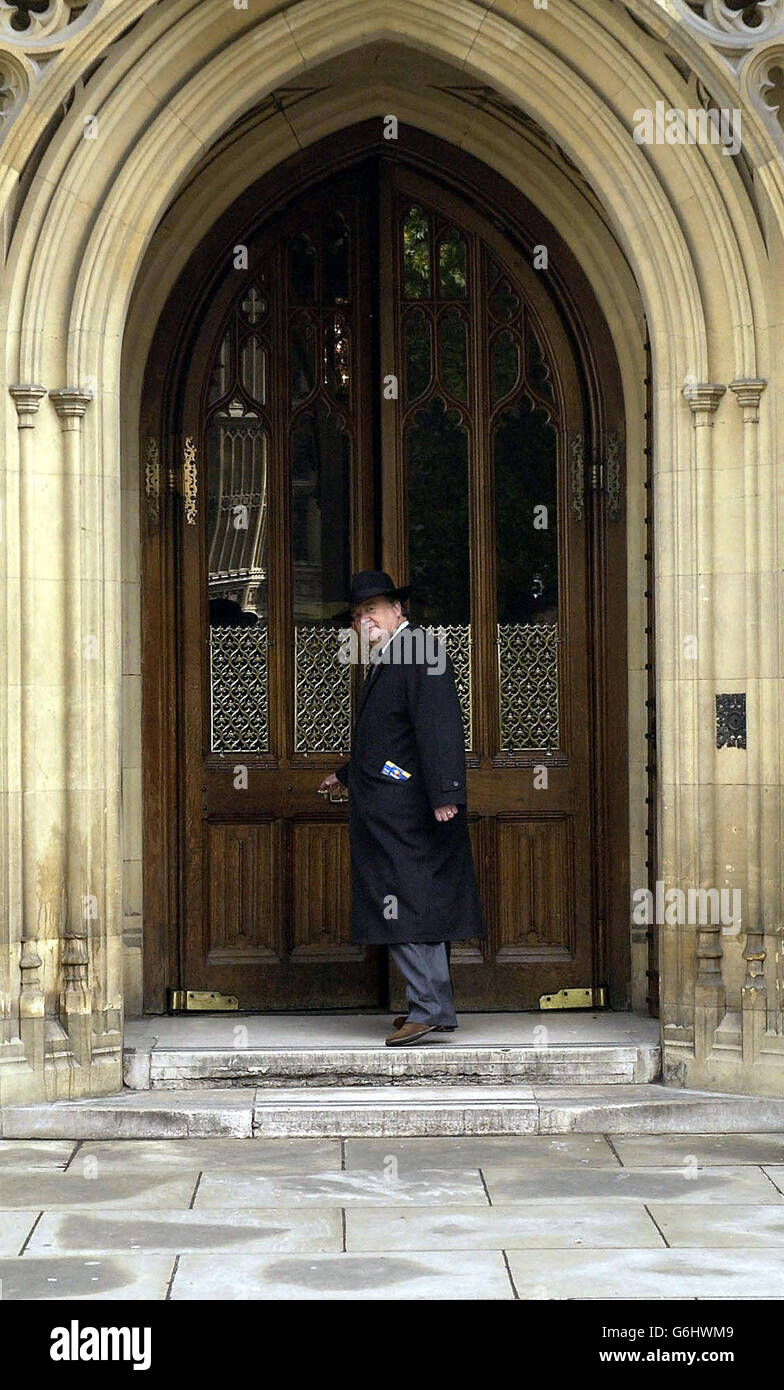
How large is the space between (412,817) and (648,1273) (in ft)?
9.09

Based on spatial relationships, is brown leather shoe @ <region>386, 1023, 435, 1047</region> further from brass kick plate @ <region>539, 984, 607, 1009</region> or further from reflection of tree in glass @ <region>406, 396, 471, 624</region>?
reflection of tree in glass @ <region>406, 396, 471, 624</region>

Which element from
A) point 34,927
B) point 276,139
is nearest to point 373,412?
point 276,139

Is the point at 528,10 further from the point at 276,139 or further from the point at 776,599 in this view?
the point at 776,599

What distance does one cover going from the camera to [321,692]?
8.82m

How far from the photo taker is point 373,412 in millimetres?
8836

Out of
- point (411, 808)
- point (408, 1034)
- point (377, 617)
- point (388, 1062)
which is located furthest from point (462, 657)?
point (388, 1062)

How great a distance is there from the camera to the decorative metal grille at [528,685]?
8.77 metres

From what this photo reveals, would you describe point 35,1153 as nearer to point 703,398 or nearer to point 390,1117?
point 390,1117

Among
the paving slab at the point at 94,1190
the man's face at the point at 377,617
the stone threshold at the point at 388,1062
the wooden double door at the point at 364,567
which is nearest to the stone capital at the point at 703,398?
the wooden double door at the point at 364,567

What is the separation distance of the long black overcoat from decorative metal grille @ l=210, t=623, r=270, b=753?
84 cm

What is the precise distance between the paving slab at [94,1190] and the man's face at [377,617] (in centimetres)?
237

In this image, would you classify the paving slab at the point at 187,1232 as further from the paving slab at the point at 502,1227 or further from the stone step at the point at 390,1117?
the stone step at the point at 390,1117

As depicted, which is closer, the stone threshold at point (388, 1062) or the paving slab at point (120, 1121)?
the paving slab at point (120, 1121)

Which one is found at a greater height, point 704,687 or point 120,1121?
point 704,687
